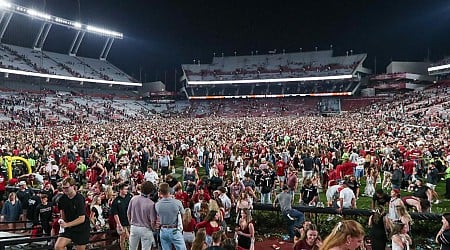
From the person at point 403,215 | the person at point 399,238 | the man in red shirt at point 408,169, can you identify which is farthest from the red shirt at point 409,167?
the person at point 399,238

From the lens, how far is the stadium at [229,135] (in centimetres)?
965

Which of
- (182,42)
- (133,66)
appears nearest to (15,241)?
(182,42)

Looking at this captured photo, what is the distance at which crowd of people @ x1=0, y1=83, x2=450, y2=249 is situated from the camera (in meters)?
6.55

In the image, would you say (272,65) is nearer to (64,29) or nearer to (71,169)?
(64,29)

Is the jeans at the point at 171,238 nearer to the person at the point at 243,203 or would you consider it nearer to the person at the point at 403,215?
the person at the point at 243,203

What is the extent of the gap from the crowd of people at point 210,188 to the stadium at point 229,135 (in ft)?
0.25

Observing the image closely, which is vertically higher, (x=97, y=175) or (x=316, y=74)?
(x=316, y=74)

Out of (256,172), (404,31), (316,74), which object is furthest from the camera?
(316,74)

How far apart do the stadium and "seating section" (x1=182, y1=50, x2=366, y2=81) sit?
0.30 meters

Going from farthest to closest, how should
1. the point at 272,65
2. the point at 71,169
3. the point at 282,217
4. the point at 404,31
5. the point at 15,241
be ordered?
the point at 272,65, the point at 404,31, the point at 71,169, the point at 282,217, the point at 15,241

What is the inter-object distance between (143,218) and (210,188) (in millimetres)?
4511

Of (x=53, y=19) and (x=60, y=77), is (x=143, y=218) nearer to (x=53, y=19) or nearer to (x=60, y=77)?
(x=60, y=77)

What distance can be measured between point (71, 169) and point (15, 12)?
54024 mm

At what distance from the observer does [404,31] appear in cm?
7150
